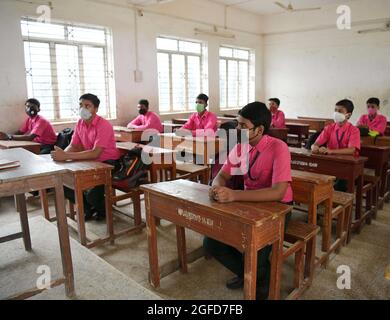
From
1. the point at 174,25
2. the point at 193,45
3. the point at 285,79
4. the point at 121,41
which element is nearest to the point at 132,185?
the point at 121,41

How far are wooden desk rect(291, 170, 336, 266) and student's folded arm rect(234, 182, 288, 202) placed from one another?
538 millimetres

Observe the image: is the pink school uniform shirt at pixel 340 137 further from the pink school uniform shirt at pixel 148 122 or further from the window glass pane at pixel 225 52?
the window glass pane at pixel 225 52

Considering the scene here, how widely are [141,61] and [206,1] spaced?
2.45m

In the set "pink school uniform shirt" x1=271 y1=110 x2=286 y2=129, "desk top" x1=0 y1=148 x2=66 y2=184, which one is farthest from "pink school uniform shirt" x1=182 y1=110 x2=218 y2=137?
"desk top" x1=0 y1=148 x2=66 y2=184

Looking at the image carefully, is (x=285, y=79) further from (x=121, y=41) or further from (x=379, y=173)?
(x=379, y=173)

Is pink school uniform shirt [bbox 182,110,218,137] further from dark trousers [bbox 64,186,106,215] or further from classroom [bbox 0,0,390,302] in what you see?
dark trousers [bbox 64,186,106,215]

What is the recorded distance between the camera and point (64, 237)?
1.88 meters

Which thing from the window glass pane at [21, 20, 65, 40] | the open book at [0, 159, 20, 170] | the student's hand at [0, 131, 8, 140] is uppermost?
the window glass pane at [21, 20, 65, 40]

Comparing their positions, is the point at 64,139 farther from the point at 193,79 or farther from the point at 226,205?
the point at 193,79

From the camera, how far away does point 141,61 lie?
653 centimetres

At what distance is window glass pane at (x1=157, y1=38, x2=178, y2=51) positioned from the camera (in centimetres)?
699

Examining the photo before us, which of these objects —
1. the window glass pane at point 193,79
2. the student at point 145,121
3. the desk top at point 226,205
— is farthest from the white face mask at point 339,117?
the window glass pane at point 193,79

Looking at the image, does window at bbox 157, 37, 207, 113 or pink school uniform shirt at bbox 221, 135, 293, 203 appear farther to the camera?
window at bbox 157, 37, 207, 113

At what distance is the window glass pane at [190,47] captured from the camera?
7.48 meters
